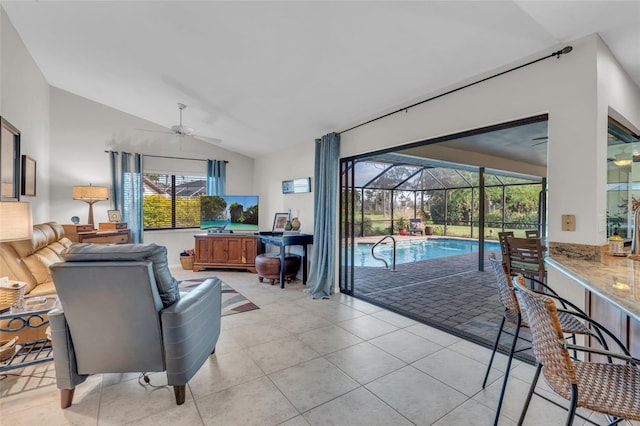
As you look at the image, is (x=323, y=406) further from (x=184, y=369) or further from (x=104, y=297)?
(x=104, y=297)

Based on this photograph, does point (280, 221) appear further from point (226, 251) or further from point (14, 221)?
point (14, 221)

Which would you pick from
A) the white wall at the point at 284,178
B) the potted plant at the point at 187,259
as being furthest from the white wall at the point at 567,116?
the potted plant at the point at 187,259

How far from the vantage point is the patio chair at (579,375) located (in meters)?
1.03

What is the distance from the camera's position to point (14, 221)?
2.00 metres

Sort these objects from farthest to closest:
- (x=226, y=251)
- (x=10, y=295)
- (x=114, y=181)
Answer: (x=226, y=251) → (x=114, y=181) → (x=10, y=295)

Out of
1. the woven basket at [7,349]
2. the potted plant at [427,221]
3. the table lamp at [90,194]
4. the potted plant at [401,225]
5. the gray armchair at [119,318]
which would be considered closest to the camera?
the gray armchair at [119,318]

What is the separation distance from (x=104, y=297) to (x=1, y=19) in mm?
3350

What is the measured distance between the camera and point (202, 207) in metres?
5.94

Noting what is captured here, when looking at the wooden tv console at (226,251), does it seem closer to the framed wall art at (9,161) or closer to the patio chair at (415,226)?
the framed wall art at (9,161)

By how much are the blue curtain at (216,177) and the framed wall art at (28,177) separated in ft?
9.27

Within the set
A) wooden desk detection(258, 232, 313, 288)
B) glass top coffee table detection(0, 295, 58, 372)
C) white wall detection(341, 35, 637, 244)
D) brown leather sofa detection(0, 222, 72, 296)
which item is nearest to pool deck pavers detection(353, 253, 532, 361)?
wooden desk detection(258, 232, 313, 288)

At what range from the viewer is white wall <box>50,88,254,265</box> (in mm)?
5180

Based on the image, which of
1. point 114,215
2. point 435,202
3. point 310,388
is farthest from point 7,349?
point 435,202

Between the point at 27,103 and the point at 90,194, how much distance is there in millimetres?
1549
